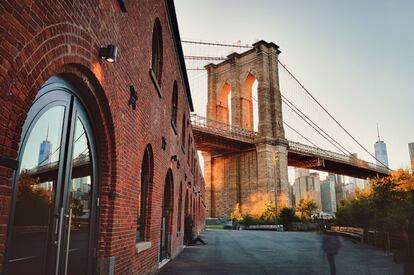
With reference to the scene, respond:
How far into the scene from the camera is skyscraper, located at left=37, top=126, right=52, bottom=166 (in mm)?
3121

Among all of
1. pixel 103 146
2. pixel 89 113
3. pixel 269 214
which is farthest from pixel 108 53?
pixel 269 214

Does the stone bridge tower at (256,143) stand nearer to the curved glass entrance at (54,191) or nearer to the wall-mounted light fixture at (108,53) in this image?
the curved glass entrance at (54,191)

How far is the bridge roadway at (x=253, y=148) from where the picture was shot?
119 feet

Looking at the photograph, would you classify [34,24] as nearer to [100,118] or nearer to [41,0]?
[41,0]

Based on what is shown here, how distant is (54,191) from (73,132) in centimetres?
68

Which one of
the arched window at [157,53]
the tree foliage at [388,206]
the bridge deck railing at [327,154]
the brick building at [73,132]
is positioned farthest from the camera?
the bridge deck railing at [327,154]

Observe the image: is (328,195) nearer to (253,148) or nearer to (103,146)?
(253,148)

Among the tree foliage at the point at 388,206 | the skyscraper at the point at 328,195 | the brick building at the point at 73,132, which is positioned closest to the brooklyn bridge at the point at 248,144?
the tree foliage at the point at 388,206

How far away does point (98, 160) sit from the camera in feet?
14.7

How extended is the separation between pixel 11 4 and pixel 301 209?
4793 centimetres

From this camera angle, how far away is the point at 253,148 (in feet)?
133

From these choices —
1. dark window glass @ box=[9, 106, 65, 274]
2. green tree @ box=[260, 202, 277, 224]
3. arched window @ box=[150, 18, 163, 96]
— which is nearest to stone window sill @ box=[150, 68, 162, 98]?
arched window @ box=[150, 18, 163, 96]

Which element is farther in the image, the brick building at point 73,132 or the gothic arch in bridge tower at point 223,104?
the gothic arch in bridge tower at point 223,104

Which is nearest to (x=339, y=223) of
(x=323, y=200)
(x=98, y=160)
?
(x=98, y=160)
